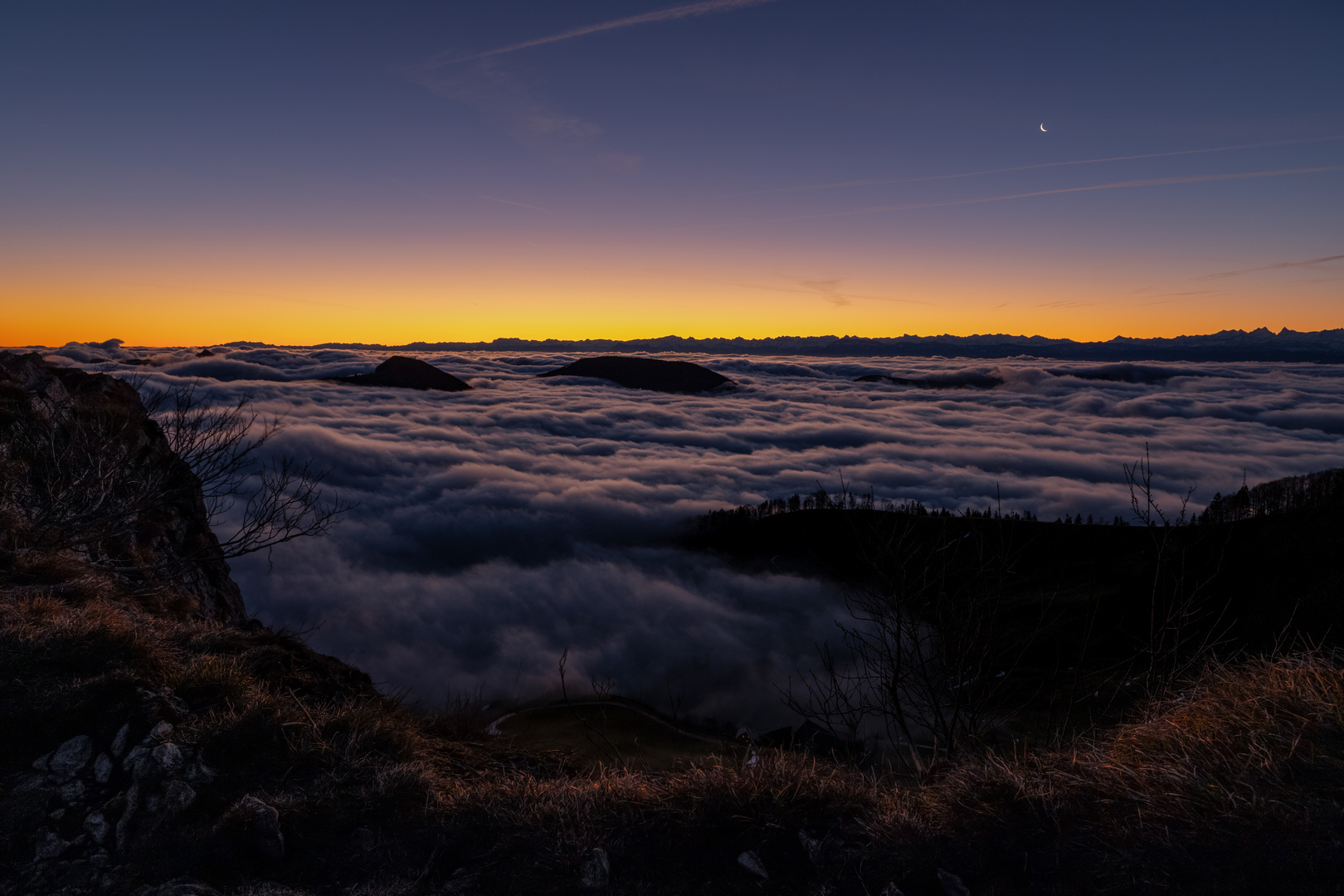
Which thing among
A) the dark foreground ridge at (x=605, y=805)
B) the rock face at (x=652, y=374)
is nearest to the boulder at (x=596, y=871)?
the dark foreground ridge at (x=605, y=805)

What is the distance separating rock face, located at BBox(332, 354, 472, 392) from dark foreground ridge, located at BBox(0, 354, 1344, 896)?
164 m

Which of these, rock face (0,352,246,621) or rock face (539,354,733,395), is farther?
rock face (539,354,733,395)

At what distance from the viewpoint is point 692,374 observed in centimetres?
18250

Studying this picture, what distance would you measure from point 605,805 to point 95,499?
8844mm

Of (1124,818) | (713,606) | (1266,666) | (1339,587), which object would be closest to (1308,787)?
(1124,818)

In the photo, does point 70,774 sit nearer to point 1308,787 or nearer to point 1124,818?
point 1124,818

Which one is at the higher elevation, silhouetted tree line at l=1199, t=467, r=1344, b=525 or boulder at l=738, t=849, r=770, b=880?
boulder at l=738, t=849, r=770, b=880

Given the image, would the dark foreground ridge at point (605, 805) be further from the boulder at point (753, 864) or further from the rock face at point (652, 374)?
the rock face at point (652, 374)

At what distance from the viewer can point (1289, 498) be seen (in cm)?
4872

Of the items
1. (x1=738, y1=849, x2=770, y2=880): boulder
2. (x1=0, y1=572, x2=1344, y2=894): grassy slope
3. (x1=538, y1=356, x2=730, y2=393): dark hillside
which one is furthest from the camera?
(x1=538, y1=356, x2=730, y2=393): dark hillside

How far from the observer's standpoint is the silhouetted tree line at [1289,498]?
45531 mm

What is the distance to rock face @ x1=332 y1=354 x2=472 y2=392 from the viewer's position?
15538cm

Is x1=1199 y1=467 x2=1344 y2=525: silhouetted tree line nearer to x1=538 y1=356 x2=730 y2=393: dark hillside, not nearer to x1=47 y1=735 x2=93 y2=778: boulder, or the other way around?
x1=47 y1=735 x2=93 y2=778: boulder

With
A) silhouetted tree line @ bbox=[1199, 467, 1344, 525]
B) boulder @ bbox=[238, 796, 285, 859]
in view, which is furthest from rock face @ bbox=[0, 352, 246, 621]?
silhouetted tree line @ bbox=[1199, 467, 1344, 525]
